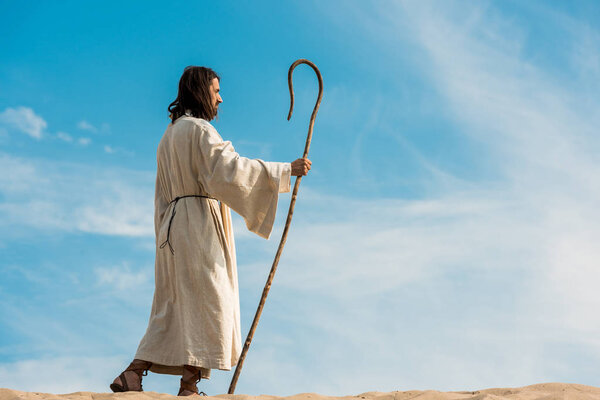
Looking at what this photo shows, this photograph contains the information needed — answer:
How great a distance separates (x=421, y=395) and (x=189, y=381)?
1.54 meters

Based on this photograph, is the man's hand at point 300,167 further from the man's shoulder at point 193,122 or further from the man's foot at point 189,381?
the man's foot at point 189,381

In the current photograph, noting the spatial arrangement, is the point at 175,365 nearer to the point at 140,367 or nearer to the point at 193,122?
the point at 140,367

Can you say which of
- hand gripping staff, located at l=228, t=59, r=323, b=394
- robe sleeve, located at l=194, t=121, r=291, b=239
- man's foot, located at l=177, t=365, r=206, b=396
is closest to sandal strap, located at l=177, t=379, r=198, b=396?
man's foot, located at l=177, t=365, r=206, b=396

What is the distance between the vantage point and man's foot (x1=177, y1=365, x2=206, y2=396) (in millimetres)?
4676

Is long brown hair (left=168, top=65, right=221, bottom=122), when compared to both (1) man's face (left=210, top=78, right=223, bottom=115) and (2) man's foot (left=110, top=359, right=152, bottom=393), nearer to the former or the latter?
(1) man's face (left=210, top=78, right=223, bottom=115)

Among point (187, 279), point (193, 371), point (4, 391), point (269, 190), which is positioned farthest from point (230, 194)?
point (4, 391)

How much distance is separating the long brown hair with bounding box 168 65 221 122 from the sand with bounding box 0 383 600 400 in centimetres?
209

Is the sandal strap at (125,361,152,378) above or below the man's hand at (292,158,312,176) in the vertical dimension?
below

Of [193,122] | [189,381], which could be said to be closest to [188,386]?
[189,381]

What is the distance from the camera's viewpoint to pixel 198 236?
4.86 meters

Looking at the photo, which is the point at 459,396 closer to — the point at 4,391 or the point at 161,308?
the point at 161,308

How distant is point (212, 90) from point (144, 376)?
2144mm

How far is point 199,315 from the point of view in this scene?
4.74 metres

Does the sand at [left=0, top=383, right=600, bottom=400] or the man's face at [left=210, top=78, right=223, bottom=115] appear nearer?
the sand at [left=0, top=383, right=600, bottom=400]
